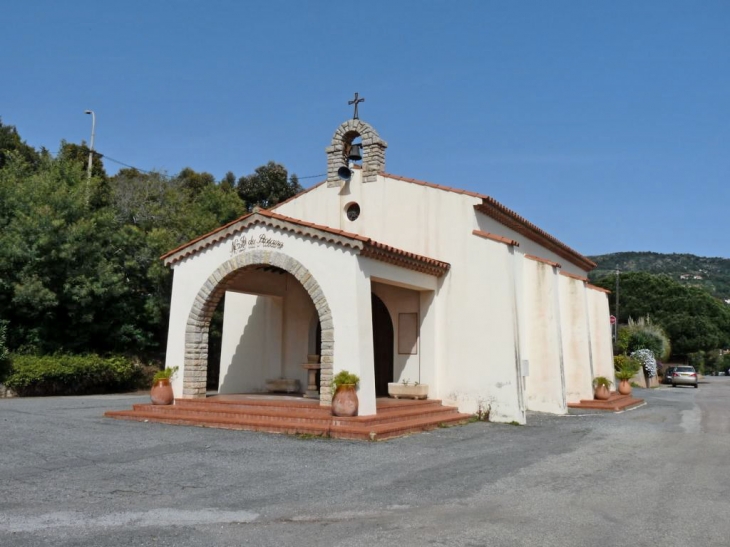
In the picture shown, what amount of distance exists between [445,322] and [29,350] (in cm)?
A: 1402

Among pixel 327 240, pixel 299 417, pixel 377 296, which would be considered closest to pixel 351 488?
pixel 299 417

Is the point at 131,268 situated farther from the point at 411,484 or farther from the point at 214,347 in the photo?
the point at 411,484

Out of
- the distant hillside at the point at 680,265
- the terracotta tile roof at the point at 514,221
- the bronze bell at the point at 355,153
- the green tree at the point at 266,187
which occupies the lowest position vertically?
the terracotta tile roof at the point at 514,221

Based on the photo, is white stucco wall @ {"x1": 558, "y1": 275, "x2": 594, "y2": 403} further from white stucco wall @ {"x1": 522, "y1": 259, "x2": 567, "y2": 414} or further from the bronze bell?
the bronze bell

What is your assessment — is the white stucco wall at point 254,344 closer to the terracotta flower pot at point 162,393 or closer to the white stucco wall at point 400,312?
the terracotta flower pot at point 162,393

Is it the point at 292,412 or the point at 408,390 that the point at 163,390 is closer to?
the point at 292,412

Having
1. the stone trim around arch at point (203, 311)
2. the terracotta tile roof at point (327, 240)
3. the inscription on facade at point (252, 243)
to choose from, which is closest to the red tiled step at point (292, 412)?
the stone trim around arch at point (203, 311)

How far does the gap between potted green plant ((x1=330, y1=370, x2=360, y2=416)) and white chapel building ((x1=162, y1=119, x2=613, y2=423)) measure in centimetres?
21

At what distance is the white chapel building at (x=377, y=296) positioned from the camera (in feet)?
39.8

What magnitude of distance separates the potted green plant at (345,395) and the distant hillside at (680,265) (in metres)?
124

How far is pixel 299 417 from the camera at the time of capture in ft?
37.9

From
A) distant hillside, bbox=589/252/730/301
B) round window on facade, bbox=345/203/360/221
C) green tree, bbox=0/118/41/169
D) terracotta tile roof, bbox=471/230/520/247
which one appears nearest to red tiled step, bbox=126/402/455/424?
terracotta tile roof, bbox=471/230/520/247

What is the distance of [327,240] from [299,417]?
3.50 m

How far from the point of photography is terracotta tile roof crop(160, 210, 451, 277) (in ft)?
39.0
